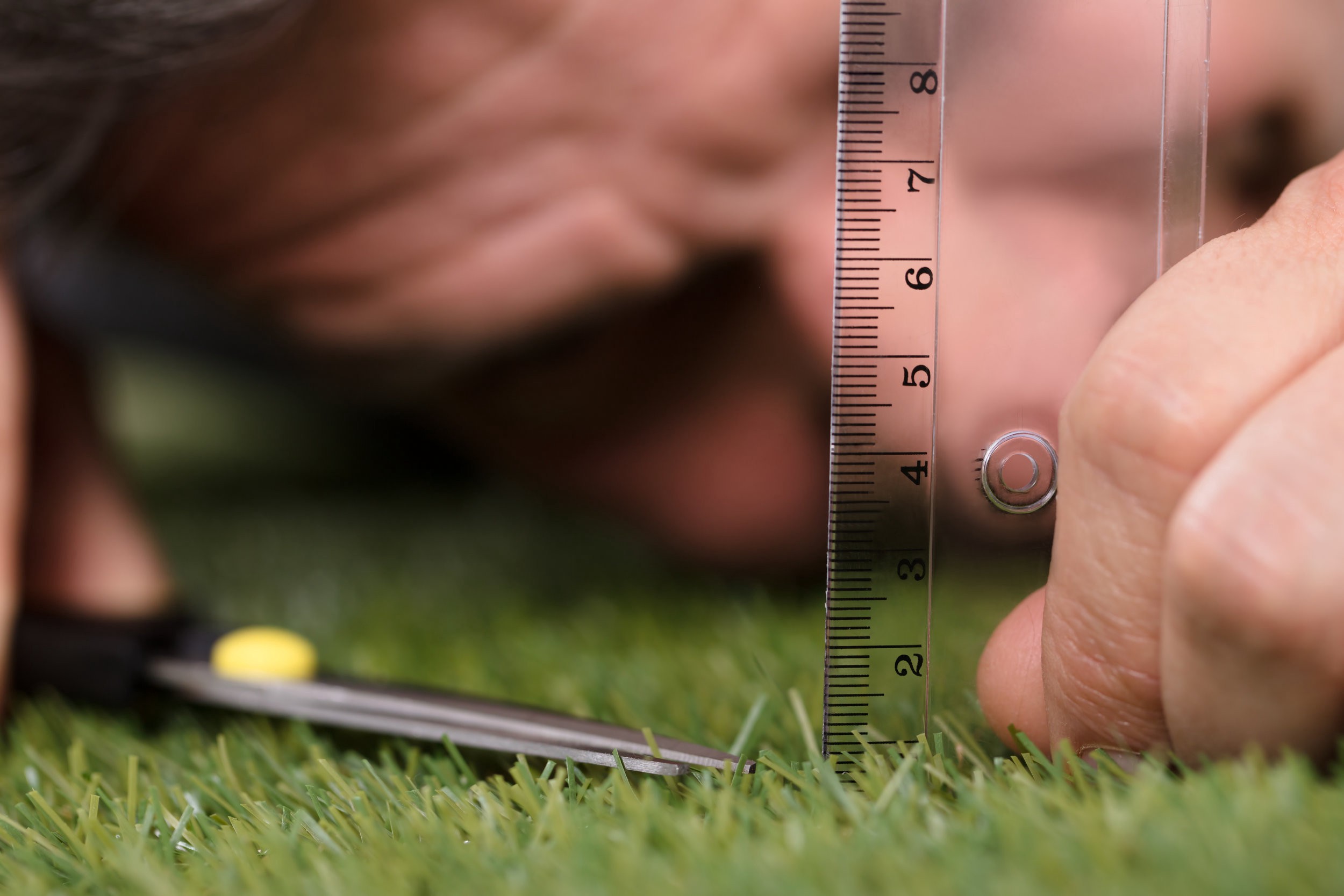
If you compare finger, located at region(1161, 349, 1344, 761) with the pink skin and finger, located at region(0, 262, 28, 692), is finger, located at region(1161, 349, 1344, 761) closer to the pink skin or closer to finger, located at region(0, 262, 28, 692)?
the pink skin

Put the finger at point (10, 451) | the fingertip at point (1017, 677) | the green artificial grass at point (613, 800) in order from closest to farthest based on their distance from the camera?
the green artificial grass at point (613, 800) → the fingertip at point (1017, 677) → the finger at point (10, 451)

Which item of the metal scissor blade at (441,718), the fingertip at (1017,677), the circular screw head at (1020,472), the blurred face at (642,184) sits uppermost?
the blurred face at (642,184)

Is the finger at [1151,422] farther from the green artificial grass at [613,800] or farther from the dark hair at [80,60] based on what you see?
the dark hair at [80,60]

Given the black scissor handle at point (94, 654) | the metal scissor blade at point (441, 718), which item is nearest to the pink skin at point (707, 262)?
the metal scissor blade at point (441, 718)

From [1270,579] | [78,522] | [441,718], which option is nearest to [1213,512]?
[1270,579]

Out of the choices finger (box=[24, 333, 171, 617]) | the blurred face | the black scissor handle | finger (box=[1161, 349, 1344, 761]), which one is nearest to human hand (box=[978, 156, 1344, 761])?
finger (box=[1161, 349, 1344, 761])

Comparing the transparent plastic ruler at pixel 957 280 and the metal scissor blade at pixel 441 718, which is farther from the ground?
the transparent plastic ruler at pixel 957 280

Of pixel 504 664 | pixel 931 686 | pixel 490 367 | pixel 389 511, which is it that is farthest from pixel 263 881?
pixel 389 511

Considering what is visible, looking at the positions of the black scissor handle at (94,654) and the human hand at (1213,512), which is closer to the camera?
the human hand at (1213,512)

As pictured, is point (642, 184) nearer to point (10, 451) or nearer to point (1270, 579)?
point (10, 451)
